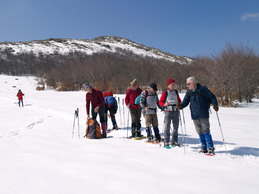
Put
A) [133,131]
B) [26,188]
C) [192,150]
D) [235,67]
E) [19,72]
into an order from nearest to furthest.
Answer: [26,188], [192,150], [133,131], [235,67], [19,72]

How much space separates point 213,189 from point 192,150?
6.24ft

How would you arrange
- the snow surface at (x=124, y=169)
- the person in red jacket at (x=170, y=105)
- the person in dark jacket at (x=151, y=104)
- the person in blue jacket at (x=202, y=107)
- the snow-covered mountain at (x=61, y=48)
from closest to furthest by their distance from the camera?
the snow surface at (x=124, y=169)
the person in blue jacket at (x=202, y=107)
the person in red jacket at (x=170, y=105)
the person in dark jacket at (x=151, y=104)
the snow-covered mountain at (x=61, y=48)

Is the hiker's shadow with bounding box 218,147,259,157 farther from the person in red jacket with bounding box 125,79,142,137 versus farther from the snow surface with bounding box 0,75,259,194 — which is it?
the person in red jacket with bounding box 125,79,142,137

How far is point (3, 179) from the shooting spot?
8.95 ft

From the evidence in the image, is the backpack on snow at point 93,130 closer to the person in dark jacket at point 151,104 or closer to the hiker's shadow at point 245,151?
the person in dark jacket at point 151,104

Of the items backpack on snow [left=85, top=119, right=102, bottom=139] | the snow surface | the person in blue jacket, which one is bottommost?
the snow surface

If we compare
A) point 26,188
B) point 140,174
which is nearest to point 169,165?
point 140,174

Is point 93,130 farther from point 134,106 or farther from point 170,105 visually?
point 170,105

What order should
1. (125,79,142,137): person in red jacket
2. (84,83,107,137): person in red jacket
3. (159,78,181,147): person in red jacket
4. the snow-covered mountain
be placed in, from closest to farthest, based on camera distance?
(159,78,181,147): person in red jacket → (125,79,142,137): person in red jacket → (84,83,107,137): person in red jacket → the snow-covered mountain

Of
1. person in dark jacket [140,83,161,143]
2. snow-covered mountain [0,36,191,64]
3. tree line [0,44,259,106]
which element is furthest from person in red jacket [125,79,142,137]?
snow-covered mountain [0,36,191,64]

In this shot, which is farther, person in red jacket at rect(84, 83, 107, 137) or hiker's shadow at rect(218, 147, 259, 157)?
person in red jacket at rect(84, 83, 107, 137)

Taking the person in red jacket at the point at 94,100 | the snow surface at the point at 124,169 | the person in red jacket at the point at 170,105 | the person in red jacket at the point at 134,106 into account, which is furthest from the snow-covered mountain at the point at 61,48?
the snow surface at the point at 124,169

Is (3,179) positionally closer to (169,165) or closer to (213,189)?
(169,165)

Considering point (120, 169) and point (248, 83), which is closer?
point (120, 169)
